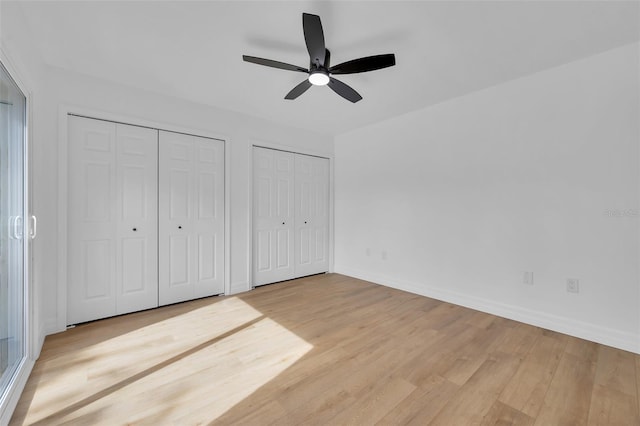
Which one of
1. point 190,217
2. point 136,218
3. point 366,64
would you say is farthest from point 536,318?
point 136,218

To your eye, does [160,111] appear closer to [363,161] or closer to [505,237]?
[363,161]

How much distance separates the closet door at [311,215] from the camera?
170 inches

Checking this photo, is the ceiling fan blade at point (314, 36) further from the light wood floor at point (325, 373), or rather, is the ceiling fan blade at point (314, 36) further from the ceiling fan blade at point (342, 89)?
the light wood floor at point (325, 373)

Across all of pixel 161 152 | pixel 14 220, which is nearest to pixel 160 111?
pixel 161 152

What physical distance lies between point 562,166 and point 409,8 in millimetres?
2030

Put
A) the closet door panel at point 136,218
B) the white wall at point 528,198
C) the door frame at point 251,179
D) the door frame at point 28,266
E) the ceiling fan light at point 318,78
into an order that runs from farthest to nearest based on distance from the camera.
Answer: the door frame at point 251,179, the closet door panel at point 136,218, the white wall at point 528,198, the ceiling fan light at point 318,78, the door frame at point 28,266

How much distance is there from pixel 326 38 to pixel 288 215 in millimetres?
2587

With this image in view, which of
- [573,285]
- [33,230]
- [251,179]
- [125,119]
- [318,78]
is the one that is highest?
[318,78]

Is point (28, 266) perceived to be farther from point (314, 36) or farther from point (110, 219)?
point (314, 36)

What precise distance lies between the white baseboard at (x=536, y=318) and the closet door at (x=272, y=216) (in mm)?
1673

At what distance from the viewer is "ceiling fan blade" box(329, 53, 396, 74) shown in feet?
6.31

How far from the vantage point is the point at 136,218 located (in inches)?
113

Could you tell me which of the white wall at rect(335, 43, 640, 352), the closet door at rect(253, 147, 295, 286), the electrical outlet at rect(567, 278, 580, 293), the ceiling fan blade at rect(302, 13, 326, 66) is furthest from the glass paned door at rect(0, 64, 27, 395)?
the electrical outlet at rect(567, 278, 580, 293)

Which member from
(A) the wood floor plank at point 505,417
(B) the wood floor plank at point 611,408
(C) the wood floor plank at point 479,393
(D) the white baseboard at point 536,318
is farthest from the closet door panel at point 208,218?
(B) the wood floor plank at point 611,408
